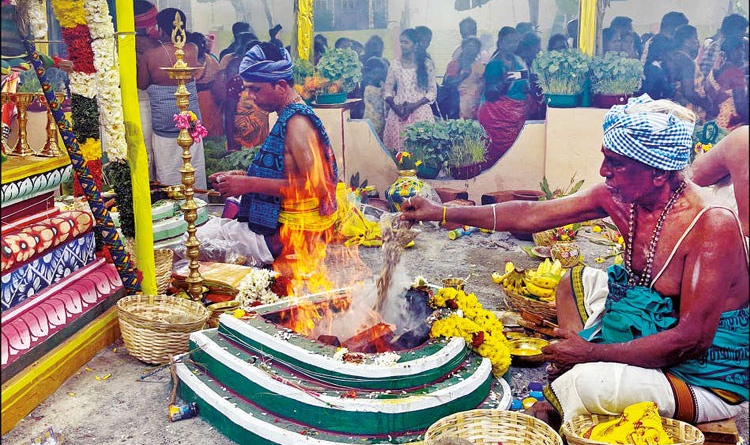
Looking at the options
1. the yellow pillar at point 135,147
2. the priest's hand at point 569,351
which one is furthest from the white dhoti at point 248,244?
the priest's hand at point 569,351

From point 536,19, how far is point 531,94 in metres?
1.09

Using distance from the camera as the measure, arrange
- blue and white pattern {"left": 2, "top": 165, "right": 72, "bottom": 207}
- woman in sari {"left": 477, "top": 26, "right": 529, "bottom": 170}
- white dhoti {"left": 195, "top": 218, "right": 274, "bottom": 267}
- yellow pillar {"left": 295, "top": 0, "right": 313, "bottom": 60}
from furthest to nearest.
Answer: yellow pillar {"left": 295, "top": 0, "right": 313, "bottom": 60}, woman in sari {"left": 477, "top": 26, "right": 529, "bottom": 170}, white dhoti {"left": 195, "top": 218, "right": 274, "bottom": 267}, blue and white pattern {"left": 2, "top": 165, "right": 72, "bottom": 207}

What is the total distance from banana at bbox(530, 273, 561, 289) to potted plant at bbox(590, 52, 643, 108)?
14.9 ft

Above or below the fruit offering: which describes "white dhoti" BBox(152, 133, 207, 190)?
above

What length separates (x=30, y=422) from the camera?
16.6ft

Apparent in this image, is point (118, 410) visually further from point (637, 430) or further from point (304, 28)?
point (304, 28)

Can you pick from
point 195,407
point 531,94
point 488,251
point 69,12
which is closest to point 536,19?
point 531,94

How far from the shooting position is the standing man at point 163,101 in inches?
443

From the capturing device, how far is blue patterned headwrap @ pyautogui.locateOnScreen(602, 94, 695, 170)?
4238 millimetres

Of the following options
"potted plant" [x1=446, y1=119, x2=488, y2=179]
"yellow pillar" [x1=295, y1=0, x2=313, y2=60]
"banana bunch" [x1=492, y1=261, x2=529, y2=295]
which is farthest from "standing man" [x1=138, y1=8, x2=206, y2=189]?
"banana bunch" [x1=492, y1=261, x2=529, y2=295]

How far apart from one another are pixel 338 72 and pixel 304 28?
3.32 feet

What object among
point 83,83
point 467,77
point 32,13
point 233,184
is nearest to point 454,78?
point 467,77

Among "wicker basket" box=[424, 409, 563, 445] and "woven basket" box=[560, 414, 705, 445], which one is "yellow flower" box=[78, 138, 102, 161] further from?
"woven basket" box=[560, 414, 705, 445]

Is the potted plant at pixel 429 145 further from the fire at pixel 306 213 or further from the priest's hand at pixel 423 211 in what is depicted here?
the priest's hand at pixel 423 211
